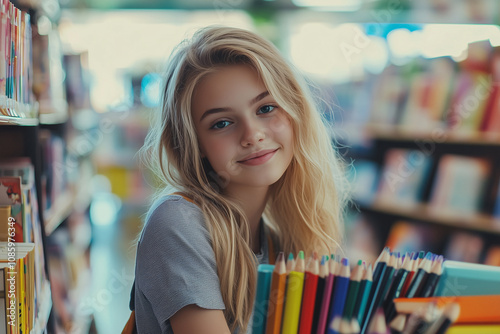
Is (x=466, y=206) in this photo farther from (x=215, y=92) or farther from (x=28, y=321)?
(x=28, y=321)

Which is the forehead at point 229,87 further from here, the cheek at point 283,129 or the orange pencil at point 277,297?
the orange pencil at point 277,297

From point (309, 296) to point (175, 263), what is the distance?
32 centimetres

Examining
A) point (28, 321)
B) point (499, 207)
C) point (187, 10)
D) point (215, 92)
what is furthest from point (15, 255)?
point (187, 10)

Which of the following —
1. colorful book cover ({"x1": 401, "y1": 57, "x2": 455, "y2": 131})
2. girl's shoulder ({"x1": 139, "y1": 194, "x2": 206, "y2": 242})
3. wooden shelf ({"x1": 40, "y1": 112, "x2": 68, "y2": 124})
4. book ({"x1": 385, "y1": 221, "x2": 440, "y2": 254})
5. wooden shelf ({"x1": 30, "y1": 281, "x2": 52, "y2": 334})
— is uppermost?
colorful book cover ({"x1": 401, "y1": 57, "x2": 455, "y2": 131})

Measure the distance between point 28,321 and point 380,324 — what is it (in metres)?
0.94

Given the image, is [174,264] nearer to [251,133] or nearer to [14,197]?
[251,133]

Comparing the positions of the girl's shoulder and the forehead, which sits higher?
the forehead

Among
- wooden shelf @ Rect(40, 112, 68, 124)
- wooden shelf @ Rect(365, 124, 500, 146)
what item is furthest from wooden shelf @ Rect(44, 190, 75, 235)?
wooden shelf @ Rect(365, 124, 500, 146)

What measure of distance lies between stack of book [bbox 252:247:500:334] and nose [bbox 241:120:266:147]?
0.39 meters

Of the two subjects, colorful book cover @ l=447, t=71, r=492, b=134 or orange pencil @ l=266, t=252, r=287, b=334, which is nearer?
orange pencil @ l=266, t=252, r=287, b=334

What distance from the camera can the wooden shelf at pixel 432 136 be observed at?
2500 mm

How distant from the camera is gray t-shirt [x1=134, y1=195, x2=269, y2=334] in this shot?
2.94 ft

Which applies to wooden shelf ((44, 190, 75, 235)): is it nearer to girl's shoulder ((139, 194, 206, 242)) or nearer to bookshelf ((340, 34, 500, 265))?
girl's shoulder ((139, 194, 206, 242))

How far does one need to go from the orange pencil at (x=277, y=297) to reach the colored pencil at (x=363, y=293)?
118 millimetres
